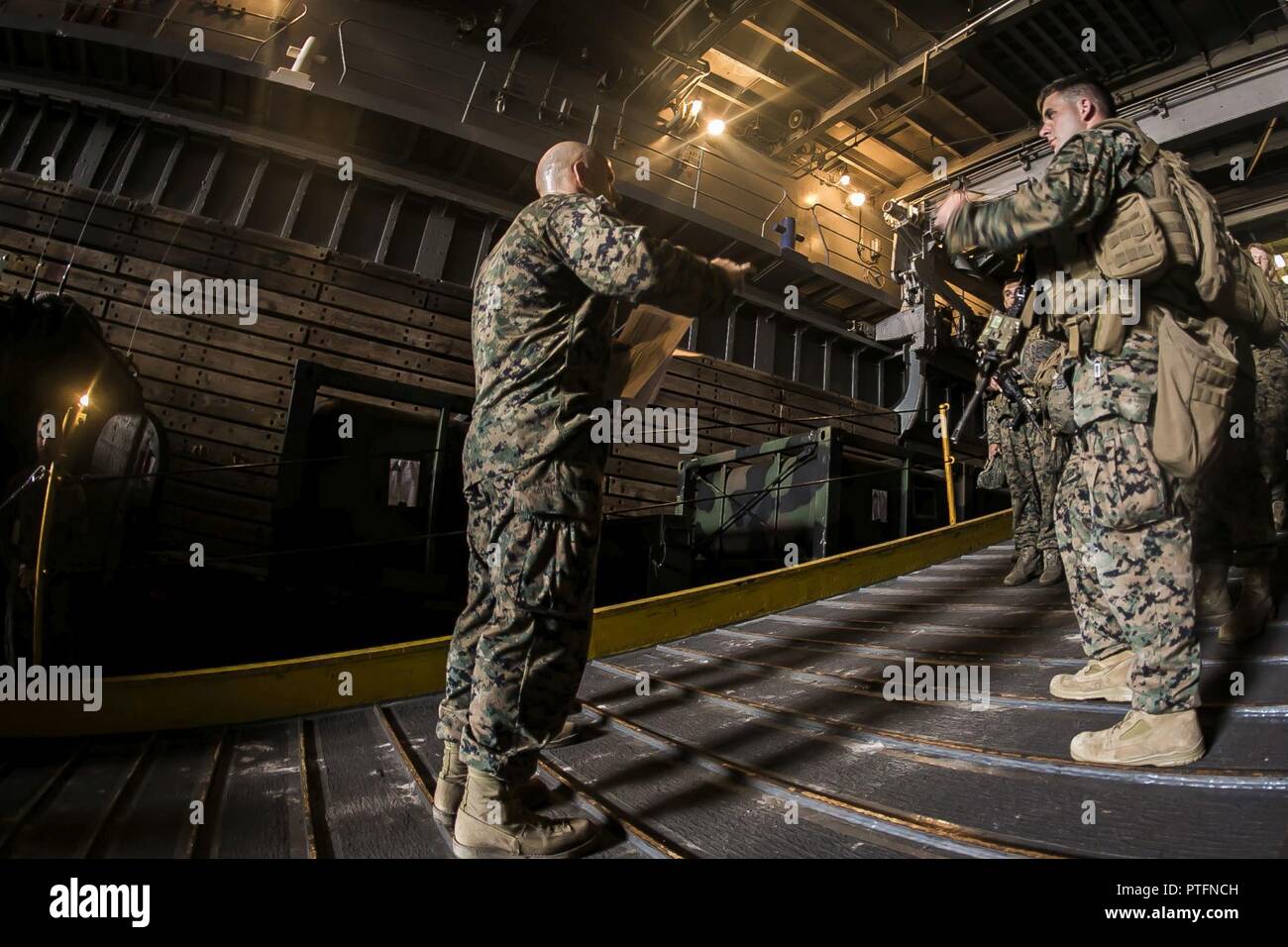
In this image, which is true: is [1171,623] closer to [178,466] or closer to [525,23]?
[178,466]

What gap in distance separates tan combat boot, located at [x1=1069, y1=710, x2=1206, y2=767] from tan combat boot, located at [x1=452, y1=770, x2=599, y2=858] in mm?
1420

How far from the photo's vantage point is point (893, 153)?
1379 centimetres

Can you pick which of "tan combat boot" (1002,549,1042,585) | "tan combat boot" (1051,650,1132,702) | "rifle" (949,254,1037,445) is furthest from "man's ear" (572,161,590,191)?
"tan combat boot" (1002,549,1042,585)

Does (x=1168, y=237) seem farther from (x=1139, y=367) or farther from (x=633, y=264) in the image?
(x=633, y=264)

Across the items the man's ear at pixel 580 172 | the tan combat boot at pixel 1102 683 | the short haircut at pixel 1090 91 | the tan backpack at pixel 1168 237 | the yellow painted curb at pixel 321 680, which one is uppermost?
the short haircut at pixel 1090 91

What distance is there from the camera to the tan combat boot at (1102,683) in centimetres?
199

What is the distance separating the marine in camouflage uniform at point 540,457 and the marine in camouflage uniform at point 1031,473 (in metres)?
3.52

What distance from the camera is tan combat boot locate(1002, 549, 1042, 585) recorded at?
414cm

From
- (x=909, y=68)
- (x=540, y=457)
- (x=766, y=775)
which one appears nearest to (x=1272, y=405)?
(x=766, y=775)

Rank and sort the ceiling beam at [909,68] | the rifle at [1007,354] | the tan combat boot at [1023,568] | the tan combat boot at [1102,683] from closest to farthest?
1. the tan combat boot at [1102,683]
2. the rifle at [1007,354]
3. the tan combat boot at [1023,568]
4. the ceiling beam at [909,68]

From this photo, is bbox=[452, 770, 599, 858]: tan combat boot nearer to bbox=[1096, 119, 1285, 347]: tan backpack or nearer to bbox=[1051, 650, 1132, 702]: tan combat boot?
bbox=[1051, 650, 1132, 702]: tan combat boot

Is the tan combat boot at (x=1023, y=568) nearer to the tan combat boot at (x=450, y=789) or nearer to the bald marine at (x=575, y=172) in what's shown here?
the tan combat boot at (x=450, y=789)

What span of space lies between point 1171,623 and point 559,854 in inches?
67.6

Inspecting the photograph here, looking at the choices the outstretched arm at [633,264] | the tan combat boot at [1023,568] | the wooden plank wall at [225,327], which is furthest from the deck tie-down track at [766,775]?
the wooden plank wall at [225,327]
